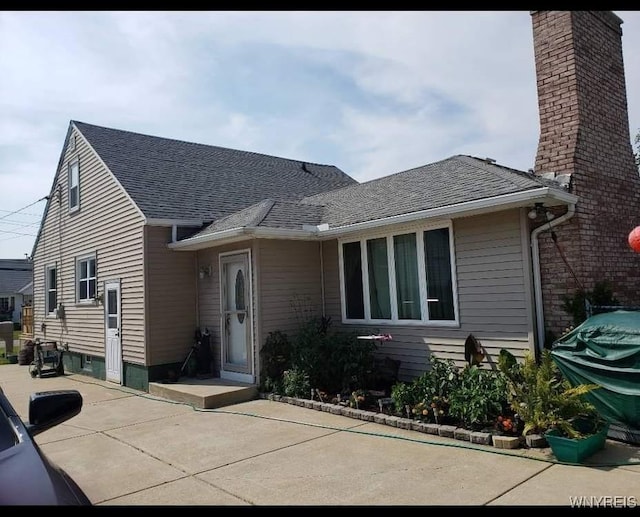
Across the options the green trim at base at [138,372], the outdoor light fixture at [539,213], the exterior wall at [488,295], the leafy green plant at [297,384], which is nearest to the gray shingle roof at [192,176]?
the green trim at base at [138,372]

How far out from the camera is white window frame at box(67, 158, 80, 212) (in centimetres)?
1298

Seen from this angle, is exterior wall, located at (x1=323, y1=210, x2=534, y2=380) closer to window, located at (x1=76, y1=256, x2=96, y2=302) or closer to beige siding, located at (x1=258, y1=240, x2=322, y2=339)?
beige siding, located at (x1=258, y1=240, x2=322, y2=339)

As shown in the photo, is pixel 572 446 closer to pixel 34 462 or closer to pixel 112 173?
pixel 34 462

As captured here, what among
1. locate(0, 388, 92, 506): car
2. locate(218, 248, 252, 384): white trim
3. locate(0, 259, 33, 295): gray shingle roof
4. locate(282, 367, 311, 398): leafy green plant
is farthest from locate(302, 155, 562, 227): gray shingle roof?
locate(0, 259, 33, 295): gray shingle roof

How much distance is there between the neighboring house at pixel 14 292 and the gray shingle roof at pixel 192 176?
30.7 metres

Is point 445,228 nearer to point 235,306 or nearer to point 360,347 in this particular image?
point 360,347

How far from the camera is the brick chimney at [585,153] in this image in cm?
648

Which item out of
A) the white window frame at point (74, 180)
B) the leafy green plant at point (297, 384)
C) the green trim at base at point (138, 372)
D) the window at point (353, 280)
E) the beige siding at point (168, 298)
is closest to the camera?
the leafy green plant at point (297, 384)

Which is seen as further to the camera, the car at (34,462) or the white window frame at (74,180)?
the white window frame at (74,180)

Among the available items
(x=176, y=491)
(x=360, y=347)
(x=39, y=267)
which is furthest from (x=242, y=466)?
(x=39, y=267)

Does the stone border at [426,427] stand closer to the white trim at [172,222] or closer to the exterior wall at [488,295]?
the exterior wall at [488,295]

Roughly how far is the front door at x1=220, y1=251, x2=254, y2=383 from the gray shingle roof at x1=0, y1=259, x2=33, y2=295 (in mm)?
37860

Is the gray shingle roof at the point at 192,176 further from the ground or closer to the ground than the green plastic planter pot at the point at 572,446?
further from the ground
